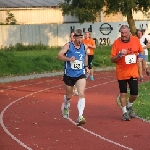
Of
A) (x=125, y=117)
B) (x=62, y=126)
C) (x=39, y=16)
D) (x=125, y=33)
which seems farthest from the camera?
(x=39, y=16)

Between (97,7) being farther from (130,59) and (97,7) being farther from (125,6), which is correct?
(130,59)

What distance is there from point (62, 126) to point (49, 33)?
32.0 meters

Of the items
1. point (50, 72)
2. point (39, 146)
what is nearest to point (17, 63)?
point (50, 72)

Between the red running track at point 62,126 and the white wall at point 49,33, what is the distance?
852 inches

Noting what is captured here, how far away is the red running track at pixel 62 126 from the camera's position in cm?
1077

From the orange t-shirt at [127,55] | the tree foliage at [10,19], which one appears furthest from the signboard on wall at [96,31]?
the orange t-shirt at [127,55]

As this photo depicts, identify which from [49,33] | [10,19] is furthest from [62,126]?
A: [10,19]

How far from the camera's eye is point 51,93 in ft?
66.6

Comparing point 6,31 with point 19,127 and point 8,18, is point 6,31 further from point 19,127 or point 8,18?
point 19,127

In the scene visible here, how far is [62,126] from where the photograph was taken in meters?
12.9

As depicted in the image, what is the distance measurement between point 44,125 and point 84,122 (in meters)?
0.96

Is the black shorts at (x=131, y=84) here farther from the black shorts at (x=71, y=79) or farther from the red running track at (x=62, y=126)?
the black shorts at (x=71, y=79)

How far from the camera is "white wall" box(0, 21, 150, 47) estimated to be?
4181 centimetres

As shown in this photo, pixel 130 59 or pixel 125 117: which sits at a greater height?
pixel 130 59
